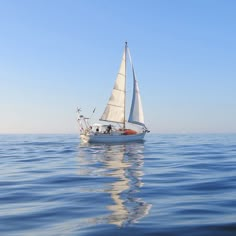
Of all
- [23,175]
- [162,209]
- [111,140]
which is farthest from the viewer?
[111,140]

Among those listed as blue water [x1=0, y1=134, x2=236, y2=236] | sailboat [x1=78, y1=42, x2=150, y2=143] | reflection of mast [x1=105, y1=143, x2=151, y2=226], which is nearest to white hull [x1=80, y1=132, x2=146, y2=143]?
sailboat [x1=78, y1=42, x2=150, y2=143]

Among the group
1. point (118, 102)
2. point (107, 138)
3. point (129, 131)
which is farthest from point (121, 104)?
point (107, 138)

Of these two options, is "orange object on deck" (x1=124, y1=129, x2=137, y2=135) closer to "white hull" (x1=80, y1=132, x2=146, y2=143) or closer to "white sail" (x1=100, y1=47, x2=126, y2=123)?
"white hull" (x1=80, y1=132, x2=146, y2=143)

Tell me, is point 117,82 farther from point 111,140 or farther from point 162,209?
point 162,209

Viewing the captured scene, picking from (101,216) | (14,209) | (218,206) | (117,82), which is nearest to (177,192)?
(218,206)

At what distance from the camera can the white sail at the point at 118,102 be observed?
213 ft

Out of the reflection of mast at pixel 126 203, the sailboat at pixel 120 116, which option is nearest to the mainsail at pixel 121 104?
the sailboat at pixel 120 116

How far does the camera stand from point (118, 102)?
6562 centimetres

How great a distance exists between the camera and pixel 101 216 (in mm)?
9773

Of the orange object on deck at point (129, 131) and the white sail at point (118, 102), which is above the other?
the white sail at point (118, 102)

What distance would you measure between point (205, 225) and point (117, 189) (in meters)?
6.01

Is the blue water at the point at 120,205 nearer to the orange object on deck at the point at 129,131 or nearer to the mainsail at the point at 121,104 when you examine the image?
the orange object on deck at the point at 129,131

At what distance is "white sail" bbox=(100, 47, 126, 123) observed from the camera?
65.0 m

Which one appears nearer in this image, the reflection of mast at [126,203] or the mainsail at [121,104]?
the reflection of mast at [126,203]
